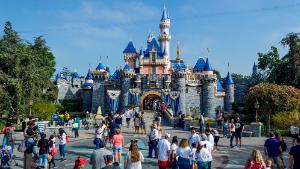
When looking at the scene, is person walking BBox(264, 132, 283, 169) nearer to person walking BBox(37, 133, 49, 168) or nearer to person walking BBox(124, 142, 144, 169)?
person walking BBox(124, 142, 144, 169)

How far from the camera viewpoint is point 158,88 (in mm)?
57469

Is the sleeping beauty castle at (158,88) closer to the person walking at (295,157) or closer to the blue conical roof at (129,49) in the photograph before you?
the blue conical roof at (129,49)

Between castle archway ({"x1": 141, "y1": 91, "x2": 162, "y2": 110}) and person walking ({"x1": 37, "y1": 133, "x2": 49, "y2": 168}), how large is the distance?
4369 cm

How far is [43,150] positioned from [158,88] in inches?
1748

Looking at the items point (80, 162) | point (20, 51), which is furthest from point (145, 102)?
point (80, 162)

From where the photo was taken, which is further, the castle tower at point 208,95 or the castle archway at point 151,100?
the castle archway at point 151,100

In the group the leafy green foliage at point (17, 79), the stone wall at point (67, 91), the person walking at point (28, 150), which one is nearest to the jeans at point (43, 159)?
the person walking at point (28, 150)

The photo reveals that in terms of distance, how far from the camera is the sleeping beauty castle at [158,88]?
5610 centimetres

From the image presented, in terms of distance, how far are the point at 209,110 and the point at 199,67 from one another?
974cm

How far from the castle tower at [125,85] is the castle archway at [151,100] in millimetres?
2370

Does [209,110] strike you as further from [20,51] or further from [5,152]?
[5,152]

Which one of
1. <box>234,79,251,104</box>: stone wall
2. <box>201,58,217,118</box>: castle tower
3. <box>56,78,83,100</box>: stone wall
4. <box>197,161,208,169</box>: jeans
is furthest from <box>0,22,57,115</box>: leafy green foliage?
<box>234,79,251,104</box>: stone wall

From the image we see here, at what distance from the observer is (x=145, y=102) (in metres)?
59.3

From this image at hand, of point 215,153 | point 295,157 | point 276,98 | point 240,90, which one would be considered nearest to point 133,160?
point 295,157
